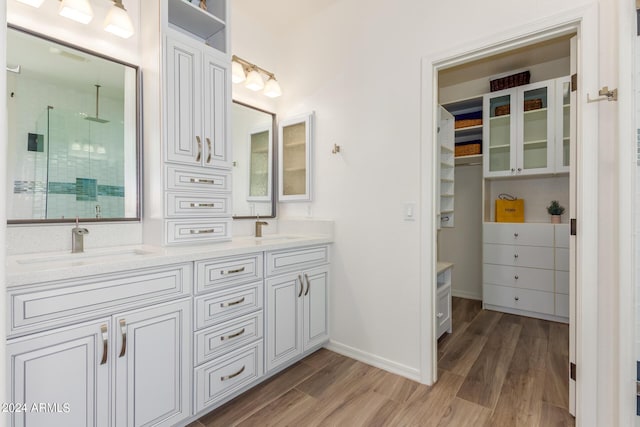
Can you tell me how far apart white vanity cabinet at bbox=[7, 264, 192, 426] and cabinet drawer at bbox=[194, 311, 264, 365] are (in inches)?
3.2

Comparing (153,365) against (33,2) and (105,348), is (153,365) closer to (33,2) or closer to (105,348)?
(105,348)

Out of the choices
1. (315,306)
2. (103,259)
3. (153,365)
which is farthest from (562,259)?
(103,259)

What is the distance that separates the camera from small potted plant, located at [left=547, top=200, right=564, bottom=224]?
130 inches

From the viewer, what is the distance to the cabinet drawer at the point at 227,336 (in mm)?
1669

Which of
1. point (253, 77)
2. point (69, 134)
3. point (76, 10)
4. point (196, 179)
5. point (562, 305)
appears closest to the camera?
point (76, 10)

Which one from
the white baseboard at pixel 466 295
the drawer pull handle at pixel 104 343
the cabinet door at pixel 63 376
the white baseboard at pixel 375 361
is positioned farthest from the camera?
the white baseboard at pixel 466 295

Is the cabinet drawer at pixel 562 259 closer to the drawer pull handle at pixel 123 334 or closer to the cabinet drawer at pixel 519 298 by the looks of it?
the cabinet drawer at pixel 519 298

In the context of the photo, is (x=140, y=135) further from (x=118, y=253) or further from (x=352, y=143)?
(x=352, y=143)

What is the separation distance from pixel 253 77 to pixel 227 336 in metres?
1.95

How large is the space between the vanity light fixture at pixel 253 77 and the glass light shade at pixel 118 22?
0.75 metres

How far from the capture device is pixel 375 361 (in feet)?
7.57

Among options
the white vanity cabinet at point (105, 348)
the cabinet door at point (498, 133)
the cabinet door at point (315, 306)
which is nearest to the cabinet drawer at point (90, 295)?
the white vanity cabinet at point (105, 348)

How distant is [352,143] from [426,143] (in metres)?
0.60

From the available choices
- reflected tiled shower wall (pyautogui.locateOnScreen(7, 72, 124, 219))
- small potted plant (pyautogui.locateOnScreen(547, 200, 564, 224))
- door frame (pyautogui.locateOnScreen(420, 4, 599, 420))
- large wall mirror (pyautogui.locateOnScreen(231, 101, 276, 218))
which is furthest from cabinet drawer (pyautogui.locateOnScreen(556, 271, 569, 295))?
reflected tiled shower wall (pyautogui.locateOnScreen(7, 72, 124, 219))
